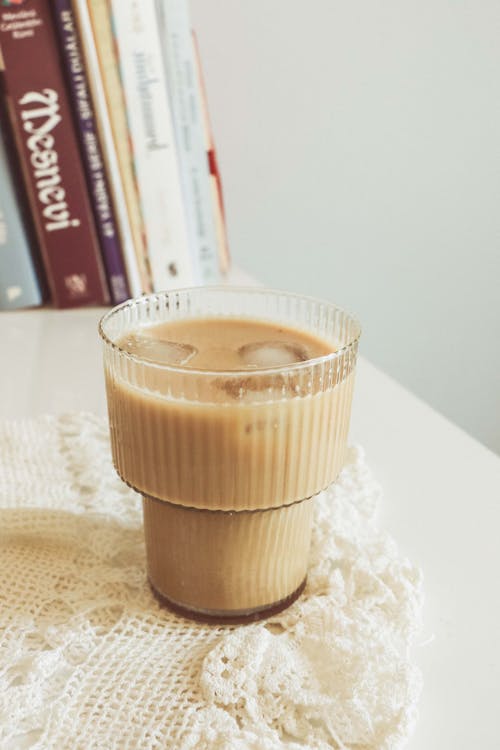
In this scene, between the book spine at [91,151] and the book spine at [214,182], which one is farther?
the book spine at [214,182]

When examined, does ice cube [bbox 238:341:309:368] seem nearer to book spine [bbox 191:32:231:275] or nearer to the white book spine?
the white book spine

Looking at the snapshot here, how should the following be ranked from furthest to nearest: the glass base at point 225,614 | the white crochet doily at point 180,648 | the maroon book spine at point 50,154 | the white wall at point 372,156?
1. the white wall at point 372,156
2. the maroon book spine at point 50,154
3. the glass base at point 225,614
4. the white crochet doily at point 180,648

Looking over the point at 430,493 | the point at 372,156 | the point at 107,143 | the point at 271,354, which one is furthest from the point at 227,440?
the point at 372,156

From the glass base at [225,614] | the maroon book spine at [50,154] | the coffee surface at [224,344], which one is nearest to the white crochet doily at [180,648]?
the glass base at [225,614]

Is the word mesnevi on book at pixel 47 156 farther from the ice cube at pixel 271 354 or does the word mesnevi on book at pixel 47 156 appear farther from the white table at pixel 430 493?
the ice cube at pixel 271 354

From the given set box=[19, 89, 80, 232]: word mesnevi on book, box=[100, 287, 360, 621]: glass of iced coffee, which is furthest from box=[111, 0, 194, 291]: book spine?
box=[100, 287, 360, 621]: glass of iced coffee
